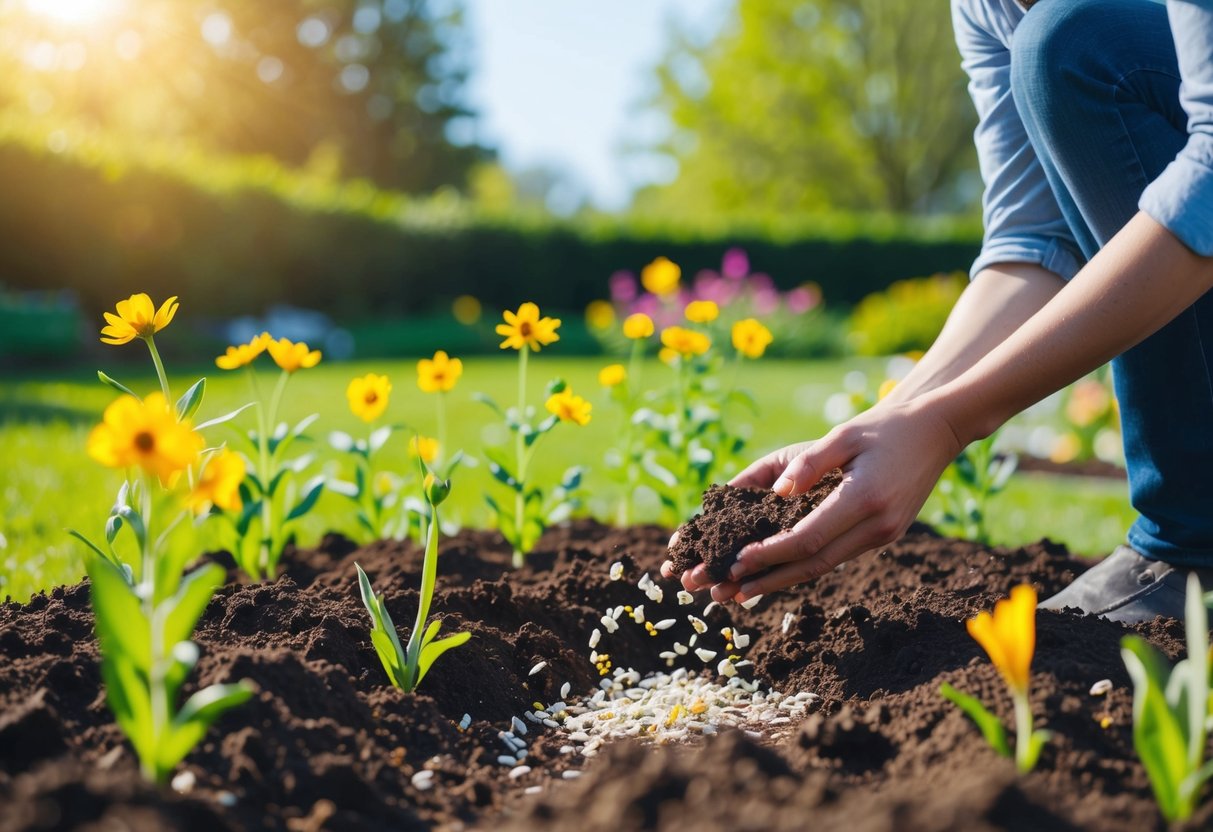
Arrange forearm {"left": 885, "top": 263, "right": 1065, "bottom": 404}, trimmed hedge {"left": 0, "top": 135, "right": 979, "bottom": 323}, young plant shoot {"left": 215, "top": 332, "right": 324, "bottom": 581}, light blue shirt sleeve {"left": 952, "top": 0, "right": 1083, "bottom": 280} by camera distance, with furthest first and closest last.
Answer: trimmed hedge {"left": 0, "top": 135, "right": 979, "bottom": 323} < young plant shoot {"left": 215, "top": 332, "right": 324, "bottom": 581} < light blue shirt sleeve {"left": 952, "top": 0, "right": 1083, "bottom": 280} < forearm {"left": 885, "top": 263, "right": 1065, "bottom": 404}

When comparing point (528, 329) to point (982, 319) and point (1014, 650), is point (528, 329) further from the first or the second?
point (1014, 650)

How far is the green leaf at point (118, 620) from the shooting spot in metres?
1.14

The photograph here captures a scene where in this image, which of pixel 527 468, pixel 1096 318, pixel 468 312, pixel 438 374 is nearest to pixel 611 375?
pixel 527 468

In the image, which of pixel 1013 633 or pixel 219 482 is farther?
pixel 219 482

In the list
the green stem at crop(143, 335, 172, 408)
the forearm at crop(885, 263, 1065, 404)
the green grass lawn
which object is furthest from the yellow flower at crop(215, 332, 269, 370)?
the forearm at crop(885, 263, 1065, 404)

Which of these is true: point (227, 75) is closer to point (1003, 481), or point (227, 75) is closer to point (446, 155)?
point (446, 155)

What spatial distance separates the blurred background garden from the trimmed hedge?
1.5 inches

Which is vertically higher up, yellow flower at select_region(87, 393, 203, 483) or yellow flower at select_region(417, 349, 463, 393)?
yellow flower at select_region(417, 349, 463, 393)

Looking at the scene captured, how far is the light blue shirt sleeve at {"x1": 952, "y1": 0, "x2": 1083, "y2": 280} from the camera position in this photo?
2.21m

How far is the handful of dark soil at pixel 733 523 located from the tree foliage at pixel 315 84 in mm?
30497

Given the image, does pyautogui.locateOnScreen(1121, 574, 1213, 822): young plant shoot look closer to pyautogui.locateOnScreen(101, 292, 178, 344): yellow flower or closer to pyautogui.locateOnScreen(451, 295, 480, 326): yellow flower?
pyautogui.locateOnScreen(101, 292, 178, 344): yellow flower

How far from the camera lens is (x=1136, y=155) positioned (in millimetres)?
1947

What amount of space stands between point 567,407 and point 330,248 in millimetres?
11987

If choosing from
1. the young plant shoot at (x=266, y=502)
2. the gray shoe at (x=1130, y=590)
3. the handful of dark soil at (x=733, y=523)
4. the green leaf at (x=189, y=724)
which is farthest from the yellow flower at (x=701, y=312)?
the green leaf at (x=189, y=724)
